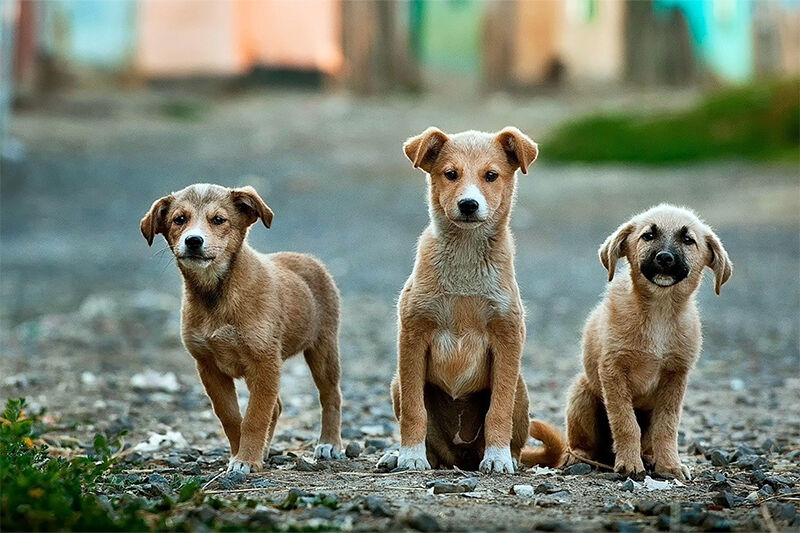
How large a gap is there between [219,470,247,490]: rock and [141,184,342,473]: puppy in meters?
0.18

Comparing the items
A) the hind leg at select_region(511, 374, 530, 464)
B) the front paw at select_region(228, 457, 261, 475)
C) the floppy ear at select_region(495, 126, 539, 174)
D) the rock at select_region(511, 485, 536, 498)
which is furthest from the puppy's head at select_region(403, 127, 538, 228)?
the front paw at select_region(228, 457, 261, 475)

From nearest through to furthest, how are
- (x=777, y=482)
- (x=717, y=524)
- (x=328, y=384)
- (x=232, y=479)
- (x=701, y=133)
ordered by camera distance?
(x=717, y=524), (x=232, y=479), (x=777, y=482), (x=328, y=384), (x=701, y=133)

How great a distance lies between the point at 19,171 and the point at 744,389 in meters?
14.4

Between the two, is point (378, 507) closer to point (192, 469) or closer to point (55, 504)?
point (55, 504)

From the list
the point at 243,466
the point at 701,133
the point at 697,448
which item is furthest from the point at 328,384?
the point at 701,133

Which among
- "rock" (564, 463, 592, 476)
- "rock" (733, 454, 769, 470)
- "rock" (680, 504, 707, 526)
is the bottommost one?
"rock" (733, 454, 769, 470)

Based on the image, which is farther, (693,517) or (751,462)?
(751,462)

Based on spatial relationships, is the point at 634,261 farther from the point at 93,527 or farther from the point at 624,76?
the point at 624,76

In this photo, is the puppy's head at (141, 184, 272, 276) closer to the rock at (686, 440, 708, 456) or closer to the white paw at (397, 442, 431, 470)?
the white paw at (397, 442, 431, 470)

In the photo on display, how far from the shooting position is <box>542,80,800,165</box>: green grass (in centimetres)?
2130

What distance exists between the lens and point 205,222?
5.90 m

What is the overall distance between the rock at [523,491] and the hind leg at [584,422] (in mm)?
982

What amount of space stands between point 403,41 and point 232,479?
22131mm

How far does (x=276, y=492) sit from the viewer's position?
17.3 feet
